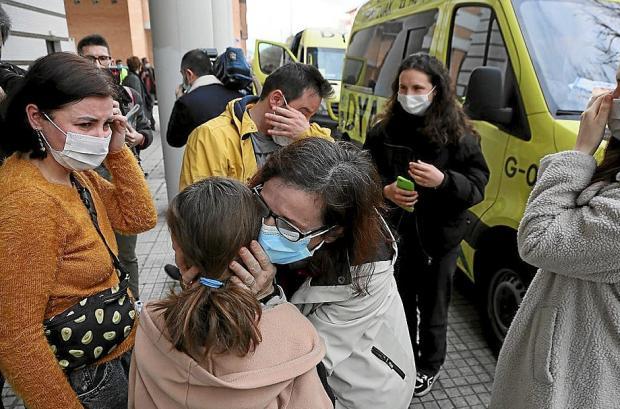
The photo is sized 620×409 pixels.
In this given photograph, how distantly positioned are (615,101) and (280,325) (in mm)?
1158

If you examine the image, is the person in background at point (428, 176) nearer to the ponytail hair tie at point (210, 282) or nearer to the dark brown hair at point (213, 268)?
the dark brown hair at point (213, 268)

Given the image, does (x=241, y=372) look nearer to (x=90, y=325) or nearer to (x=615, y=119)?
(x=90, y=325)

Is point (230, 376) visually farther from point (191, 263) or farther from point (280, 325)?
point (191, 263)

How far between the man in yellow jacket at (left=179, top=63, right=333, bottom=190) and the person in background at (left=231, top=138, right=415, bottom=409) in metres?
0.71

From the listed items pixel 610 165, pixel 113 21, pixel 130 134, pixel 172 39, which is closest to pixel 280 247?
pixel 610 165

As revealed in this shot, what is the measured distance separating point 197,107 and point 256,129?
5.11 ft

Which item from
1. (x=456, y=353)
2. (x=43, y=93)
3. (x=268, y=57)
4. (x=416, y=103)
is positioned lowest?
(x=456, y=353)

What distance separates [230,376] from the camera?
3.26ft

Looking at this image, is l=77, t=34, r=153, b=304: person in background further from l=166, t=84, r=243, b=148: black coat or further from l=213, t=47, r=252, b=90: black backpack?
l=213, t=47, r=252, b=90: black backpack

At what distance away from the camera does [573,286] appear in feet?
4.49

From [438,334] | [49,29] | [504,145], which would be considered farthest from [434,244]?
[49,29]

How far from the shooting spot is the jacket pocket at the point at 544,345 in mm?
1385

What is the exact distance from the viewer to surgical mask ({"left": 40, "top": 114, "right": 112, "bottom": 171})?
1.39 metres

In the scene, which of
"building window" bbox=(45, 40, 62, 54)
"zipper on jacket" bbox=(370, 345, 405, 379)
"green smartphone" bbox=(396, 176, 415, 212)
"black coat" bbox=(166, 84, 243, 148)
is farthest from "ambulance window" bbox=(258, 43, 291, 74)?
A: "zipper on jacket" bbox=(370, 345, 405, 379)
